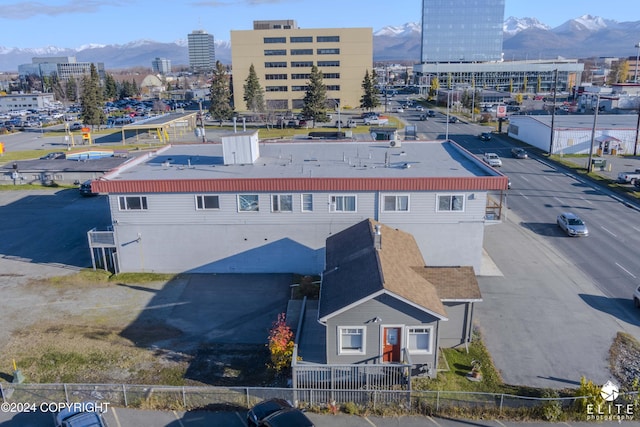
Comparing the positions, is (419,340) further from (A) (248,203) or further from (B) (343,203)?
(A) (248,203)

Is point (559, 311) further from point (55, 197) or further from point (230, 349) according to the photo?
point (55, 197)

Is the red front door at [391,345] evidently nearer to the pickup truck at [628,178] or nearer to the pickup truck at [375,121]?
the pickup truck at [628,178]

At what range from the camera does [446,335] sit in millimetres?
20406

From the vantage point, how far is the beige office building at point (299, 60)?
4382 inches

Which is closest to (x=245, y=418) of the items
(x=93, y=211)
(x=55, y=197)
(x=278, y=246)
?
(x=278, y=246)

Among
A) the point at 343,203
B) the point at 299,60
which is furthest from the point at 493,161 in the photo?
the point at 299,60

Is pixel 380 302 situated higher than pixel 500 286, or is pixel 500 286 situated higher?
pixel 380 302

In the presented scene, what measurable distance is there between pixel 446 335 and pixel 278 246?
10980mm

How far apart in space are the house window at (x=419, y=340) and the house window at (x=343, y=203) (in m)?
10.1

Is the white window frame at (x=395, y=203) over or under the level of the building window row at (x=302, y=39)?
under

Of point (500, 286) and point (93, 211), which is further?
point (93, 211)

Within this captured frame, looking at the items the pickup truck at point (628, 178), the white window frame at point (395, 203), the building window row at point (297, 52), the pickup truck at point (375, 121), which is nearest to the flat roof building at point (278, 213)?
the white window frame at point (395, 203)

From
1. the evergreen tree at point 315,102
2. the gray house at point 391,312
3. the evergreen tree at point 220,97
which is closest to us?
the gray house at point 391,312

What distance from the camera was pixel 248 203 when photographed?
89.9ft
